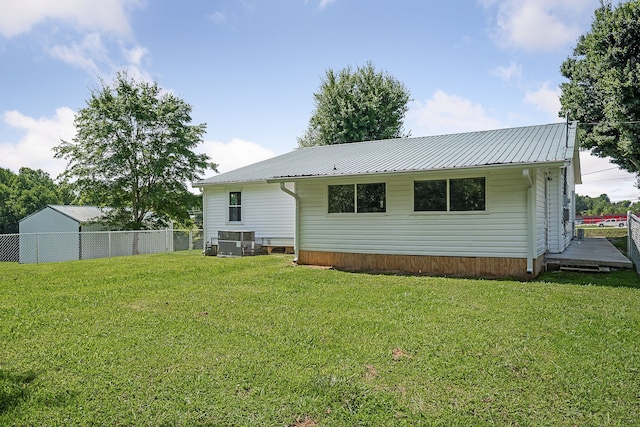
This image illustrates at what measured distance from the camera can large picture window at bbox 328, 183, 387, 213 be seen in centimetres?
1025

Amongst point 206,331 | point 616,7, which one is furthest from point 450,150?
point 616,7

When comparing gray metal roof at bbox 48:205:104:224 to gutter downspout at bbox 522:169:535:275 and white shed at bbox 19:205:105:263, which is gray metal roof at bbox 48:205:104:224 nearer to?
white shed at bbox 19:205:105:263

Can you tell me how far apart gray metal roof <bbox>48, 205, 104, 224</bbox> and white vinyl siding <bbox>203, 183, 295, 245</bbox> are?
9173 mm

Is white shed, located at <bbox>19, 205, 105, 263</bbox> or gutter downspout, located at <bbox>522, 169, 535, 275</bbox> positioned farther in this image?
white shed, located at <bbox>19, 205, 105, 263</bbox>

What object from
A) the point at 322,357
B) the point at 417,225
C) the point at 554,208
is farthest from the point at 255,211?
the point at 322,357

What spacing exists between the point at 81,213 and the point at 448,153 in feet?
68.6

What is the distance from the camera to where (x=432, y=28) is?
40.9 feet

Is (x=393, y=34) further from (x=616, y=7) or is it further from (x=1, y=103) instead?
(x=1, y=103)

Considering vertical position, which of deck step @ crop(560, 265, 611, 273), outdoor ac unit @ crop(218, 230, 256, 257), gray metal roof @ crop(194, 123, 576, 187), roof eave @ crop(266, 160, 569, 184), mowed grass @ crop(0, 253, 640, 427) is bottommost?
mowed grass @ crop(0, 253, 640, 427)

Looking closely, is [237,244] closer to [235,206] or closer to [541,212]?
[235,206]

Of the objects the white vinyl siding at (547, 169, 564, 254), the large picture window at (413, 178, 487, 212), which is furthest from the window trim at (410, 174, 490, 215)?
the white vinyl siding at (547, 169, 564, 254)

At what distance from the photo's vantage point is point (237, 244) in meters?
14.3

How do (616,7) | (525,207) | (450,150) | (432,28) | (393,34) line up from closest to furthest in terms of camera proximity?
(525,207) → (450,150) → (432,28) → (393,34) → (616,7)

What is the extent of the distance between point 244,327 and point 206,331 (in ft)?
1.57
